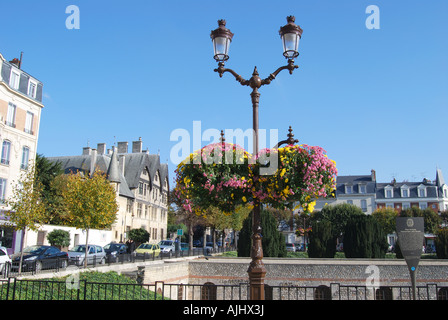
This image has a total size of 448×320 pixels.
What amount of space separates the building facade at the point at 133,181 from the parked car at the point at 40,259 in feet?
74.0

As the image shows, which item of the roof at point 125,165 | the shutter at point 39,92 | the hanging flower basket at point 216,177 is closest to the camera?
the hanging flower basket at point 216,177

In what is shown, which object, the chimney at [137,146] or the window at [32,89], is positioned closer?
the window at [32,89]

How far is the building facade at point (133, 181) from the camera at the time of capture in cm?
4919

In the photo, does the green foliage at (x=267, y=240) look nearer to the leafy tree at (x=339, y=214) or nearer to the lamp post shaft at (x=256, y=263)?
the leafy tree at (x=339, y=214)

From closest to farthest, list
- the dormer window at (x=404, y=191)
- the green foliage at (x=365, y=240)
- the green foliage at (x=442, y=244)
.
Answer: the green foliage at (x=365, y=240) < the green foliage at (x=442, y=244) < the dormer window at (x=404, y=191)

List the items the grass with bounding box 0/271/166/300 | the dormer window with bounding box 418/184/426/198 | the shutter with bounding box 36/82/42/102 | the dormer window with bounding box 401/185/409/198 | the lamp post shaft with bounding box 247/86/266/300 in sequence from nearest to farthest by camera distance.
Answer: the lamp post shaft with bounding box 247/86/266/300
the grass with bounding box 0/271/166/300
the shutter with bounding box 36/82/42/102
the dormer window with bounding box 418/184/426/198
the dormer window with bounding box 401/185/409/198

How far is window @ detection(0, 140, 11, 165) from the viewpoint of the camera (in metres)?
30.9

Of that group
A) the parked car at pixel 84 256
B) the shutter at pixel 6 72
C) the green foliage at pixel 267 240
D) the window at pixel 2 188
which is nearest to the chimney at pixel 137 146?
the green foliage at pixel 267 240

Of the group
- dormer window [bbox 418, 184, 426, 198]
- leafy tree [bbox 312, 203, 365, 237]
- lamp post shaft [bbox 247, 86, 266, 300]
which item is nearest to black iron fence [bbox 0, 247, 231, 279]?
lamp post shaft [bbox 247, 86, 266, 300]

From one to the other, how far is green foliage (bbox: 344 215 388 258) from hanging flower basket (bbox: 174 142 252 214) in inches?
1146

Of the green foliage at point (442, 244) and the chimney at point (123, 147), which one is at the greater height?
the chimney at point (123, 147)

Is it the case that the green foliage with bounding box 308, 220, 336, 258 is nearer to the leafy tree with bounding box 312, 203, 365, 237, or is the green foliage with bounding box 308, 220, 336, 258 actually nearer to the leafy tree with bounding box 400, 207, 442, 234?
the leafy tree with bounding box 312, 203, 365, 237

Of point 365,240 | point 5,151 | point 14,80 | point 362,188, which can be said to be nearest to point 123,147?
point 14,80

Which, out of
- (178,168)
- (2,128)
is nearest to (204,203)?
(178,168)
